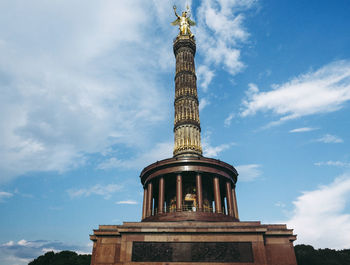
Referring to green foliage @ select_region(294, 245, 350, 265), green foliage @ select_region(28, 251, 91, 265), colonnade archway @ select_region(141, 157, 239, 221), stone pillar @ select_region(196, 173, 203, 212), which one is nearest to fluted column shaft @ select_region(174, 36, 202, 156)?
colonnade archway @ select_region(141, 157, 239, 221)

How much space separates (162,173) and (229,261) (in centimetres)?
816

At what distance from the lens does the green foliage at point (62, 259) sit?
152ft

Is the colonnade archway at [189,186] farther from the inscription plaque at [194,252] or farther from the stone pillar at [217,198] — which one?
the inscription plaque at [194,252]

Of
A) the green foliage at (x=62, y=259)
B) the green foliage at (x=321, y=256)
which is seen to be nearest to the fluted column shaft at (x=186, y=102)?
the green foliage at (x=321, y=256)

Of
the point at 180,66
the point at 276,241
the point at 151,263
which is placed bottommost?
the point at 151,263

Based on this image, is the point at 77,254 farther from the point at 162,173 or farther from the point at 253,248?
the point at 253,248

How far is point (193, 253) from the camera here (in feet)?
49.6

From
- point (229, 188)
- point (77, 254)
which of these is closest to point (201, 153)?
point (229, 188)

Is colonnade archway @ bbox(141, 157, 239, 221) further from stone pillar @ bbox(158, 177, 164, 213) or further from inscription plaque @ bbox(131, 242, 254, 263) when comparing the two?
inscription plaque @ bbox(131, 242, 254, 263)

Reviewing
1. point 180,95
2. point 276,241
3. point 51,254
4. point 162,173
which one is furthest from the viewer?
point 51,254

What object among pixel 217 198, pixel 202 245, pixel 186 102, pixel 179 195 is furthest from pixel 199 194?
pixel 186 102

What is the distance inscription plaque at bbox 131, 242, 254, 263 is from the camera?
49.0ft

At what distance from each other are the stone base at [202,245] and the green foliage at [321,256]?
28.5 metres

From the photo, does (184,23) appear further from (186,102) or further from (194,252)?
(194,252)
